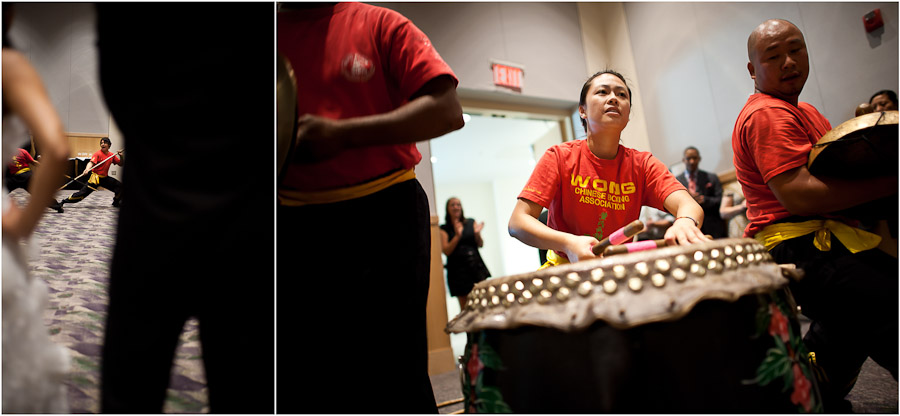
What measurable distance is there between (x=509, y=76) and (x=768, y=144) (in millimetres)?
843

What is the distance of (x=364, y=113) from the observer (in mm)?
774

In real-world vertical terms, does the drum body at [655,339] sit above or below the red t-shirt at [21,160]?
below

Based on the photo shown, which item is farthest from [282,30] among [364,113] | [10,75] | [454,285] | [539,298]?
[454,285]

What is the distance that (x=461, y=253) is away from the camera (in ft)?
11.6

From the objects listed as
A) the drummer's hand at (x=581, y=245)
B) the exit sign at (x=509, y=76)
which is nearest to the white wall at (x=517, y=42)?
the exit sign at (x=509, y=76)

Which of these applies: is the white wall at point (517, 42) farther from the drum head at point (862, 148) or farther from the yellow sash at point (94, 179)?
the yellow sash at point (94, 179)

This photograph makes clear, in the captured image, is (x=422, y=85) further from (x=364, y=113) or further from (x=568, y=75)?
(x=568, y=75)

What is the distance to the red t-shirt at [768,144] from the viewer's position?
95cm

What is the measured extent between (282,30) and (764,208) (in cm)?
112

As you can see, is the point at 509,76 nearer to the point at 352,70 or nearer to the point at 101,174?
the point at 352,70

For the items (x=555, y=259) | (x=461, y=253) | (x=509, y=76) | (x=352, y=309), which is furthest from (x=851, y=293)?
(x=461, y=253)

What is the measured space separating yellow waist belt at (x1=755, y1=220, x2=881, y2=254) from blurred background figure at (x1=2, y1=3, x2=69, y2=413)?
1.29 m

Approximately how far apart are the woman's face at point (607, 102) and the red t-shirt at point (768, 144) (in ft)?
0.90

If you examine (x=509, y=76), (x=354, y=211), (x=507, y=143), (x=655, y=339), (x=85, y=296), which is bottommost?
(x=655, y=339)
